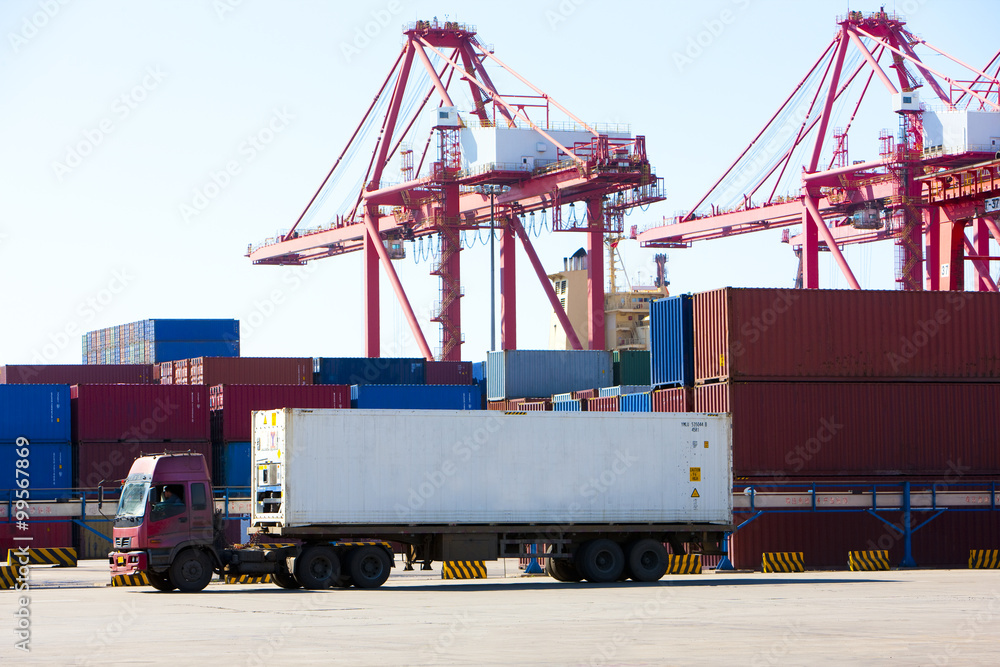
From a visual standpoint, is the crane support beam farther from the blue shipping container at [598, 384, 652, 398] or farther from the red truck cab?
the red truck cab

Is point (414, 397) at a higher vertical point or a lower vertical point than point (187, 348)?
lower

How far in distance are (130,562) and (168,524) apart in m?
0.86

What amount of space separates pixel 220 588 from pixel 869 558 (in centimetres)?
1380

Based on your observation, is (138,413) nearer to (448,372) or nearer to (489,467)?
(489,467)

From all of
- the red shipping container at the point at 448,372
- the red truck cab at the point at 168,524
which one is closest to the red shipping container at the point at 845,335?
the red truck cab at the point at 168,524

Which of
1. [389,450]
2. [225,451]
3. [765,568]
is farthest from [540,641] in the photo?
[225,451]

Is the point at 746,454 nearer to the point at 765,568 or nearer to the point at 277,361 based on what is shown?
the point at 765,568

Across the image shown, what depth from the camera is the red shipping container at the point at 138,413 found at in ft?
123

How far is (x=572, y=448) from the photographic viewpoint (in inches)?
996

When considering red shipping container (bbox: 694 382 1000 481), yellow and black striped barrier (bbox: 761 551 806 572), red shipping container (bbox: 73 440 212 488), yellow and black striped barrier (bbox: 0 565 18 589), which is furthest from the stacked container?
yellow and black striped barrier (bbox: 761 551 806 572)

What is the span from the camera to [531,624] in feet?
56.5

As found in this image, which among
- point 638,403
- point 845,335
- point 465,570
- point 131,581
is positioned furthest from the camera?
point 638,403

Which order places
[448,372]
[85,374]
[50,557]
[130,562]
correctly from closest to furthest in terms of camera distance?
1. [130,562]
2. [50,557]
3. [448,372]
4. [85,374]

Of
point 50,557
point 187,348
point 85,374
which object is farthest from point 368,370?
point 50,557
